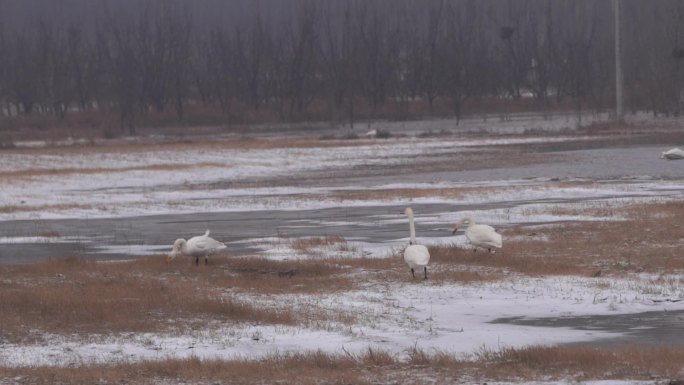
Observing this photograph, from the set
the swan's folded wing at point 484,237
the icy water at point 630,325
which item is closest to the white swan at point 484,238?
the swan's folded wing at point 484,237

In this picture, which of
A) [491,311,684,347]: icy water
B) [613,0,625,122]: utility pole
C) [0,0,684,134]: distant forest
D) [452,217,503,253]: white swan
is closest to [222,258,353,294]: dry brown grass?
[452,217,503,253]: white swan

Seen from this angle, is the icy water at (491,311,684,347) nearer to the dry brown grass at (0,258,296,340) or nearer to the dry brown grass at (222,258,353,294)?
the dry brown grass at (0,258,296,340)

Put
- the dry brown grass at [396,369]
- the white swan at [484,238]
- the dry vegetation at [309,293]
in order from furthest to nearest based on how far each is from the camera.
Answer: the white swan at [484,238] < the dry vegetation at [309,293] < the dry brown grass at [396,369]

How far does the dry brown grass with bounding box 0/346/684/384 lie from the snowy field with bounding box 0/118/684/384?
1.70 ft

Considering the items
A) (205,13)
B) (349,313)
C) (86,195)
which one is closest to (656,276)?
(349,313)

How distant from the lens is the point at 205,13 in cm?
15150

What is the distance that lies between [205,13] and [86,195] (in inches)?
4778

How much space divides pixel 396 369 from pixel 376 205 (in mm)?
17404

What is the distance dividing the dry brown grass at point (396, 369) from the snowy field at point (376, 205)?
1.70 feet

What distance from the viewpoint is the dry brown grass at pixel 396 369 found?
8898 mm

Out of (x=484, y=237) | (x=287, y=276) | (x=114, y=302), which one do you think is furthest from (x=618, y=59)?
(x=114, y=302)

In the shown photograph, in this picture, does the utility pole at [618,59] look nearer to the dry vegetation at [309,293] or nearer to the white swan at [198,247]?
the dry vegetation at [309,293]

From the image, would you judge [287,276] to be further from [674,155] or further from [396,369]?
[674,155]

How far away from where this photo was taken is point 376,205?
2673 cm
